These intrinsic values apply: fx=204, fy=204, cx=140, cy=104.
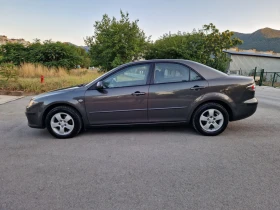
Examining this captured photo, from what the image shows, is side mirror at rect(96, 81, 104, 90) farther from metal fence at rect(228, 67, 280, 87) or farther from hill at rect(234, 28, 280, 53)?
hill at rect(234, 28, 280, 53)

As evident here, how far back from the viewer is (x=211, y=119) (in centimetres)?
421

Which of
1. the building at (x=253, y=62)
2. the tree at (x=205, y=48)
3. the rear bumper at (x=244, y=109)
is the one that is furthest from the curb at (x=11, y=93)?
the building at (x=253, y=62)

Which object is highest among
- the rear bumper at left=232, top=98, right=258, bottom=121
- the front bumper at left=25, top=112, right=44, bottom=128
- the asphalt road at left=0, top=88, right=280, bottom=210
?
the rear bumper at left=232, top=98, right=258, bottom=121

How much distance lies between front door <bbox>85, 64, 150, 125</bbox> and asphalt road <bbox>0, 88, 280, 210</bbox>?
420 mm

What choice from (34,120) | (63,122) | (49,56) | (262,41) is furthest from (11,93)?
(262,41)

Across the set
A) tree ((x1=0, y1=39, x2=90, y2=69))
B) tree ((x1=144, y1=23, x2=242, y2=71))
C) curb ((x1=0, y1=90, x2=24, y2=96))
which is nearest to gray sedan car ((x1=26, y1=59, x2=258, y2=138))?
curb ((x1=0, y1=90, x2=24, y2=96))

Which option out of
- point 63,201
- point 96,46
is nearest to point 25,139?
point 63,201

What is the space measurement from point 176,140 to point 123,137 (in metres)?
1.09

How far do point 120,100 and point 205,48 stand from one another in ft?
82.0

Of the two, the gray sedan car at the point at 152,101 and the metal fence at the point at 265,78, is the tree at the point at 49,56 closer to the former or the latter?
the gray sedan car at the point at 152,101

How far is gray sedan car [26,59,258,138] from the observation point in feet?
13.7

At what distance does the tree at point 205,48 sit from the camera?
2547 centimetres

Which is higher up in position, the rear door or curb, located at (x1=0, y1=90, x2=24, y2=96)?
the rear door

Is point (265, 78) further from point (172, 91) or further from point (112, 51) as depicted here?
point (172, 91)
